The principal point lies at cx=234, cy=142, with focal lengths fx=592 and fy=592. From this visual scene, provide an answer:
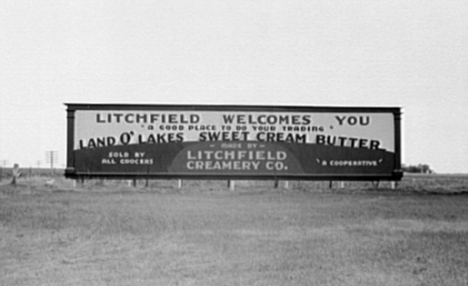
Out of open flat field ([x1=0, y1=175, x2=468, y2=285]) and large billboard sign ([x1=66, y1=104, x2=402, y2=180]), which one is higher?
large billboard sign ([x1=66, y1=104, x2=402, y2=180])

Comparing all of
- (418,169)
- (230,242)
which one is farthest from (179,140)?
(418,169)

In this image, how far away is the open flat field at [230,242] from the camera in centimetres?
833

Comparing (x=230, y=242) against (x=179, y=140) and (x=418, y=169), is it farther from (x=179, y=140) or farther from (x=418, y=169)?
(x=418, y=169)

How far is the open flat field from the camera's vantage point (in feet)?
27.3

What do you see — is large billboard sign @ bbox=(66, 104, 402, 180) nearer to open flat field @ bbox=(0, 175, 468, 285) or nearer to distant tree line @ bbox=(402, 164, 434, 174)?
open flat field @ bbox=(0, 175, 468, 285)

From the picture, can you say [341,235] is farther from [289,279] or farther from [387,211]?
[387,211]

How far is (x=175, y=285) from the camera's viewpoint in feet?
25.3

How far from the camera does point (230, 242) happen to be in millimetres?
11016

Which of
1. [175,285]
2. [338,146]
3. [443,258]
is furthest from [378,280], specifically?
[338,146]

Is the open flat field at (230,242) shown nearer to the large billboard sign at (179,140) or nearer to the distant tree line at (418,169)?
the large billboard sign at (179,140)

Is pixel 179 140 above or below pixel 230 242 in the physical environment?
above

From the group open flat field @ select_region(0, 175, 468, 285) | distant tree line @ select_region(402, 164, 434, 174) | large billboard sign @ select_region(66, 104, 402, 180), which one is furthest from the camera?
distant tree line @ select_region(402, 164, 434, 174)

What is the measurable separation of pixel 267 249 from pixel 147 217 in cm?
505

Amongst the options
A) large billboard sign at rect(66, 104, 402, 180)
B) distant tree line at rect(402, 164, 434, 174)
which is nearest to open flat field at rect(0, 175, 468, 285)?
large billboard sign at rect(66, 104, 402, 180)
